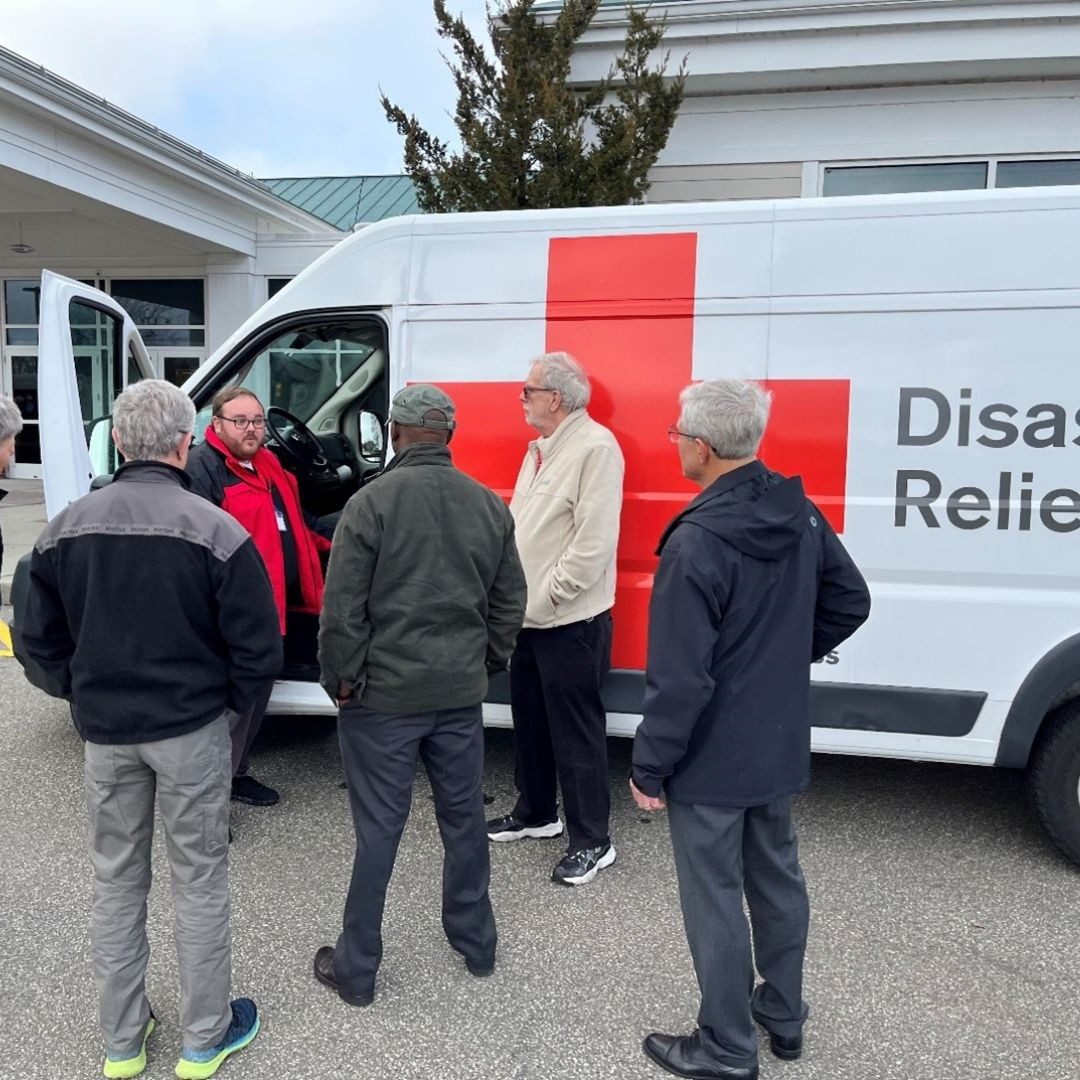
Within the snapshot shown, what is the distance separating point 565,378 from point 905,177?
7167 mm

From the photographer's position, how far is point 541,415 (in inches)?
124

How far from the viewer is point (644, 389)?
340cm

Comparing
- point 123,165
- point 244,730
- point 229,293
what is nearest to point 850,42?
point 123,165

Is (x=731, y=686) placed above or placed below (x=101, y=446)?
below

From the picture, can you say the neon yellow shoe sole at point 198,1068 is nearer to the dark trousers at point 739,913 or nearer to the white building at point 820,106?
the dark trousers at point 739,913

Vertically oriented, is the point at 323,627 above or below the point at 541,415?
below

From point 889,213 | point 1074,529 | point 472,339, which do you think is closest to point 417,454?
point 472,339

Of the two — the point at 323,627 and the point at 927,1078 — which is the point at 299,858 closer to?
the point at 323,627

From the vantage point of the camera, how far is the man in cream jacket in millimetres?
3086

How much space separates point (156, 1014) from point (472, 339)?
2395mm

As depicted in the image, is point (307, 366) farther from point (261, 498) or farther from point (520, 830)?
point (520, 830)

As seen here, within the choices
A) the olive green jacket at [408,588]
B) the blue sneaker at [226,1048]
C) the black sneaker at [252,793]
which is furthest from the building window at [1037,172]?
the blue sneaker at [226,1048]

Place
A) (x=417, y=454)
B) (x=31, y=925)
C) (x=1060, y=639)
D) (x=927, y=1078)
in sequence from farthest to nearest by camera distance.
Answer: (x=1060, y=639) < (x=31, y=925) < (x=417, y=454) < (x=927, y=1078)

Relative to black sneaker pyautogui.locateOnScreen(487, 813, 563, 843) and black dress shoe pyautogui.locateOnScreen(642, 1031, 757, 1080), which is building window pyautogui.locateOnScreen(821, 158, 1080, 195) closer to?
black sneaker pyautogui.locateOnScreen(487, 813, 563, 843)
